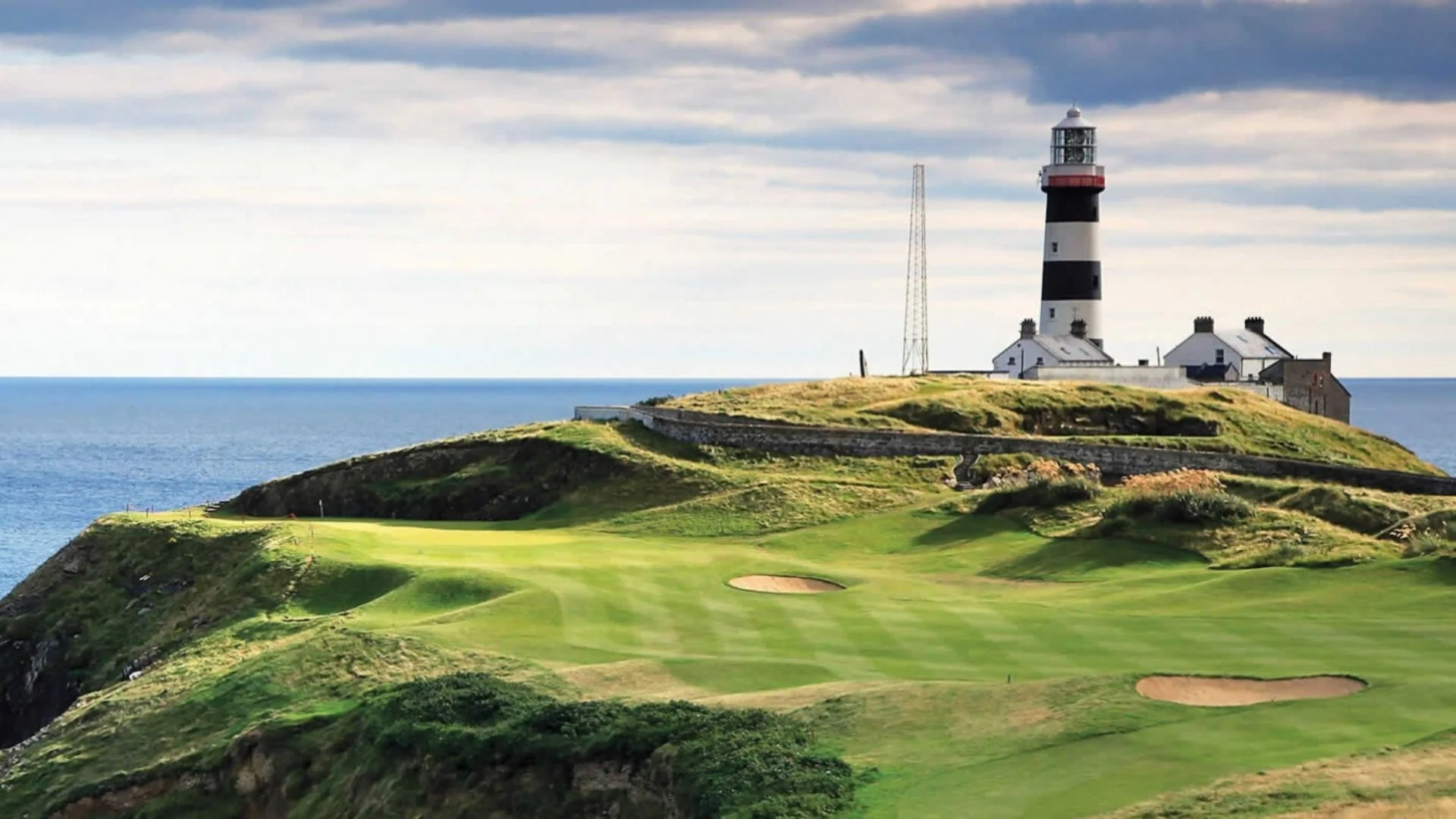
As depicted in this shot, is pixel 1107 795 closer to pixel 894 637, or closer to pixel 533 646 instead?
pixel 894 637

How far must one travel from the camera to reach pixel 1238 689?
25.1 metres

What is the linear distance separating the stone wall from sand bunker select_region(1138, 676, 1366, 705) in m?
28.7

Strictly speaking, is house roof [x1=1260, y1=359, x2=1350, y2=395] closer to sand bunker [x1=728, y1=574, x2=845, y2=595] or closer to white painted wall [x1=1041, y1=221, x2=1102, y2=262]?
white painted wall [x1=1041, y1=221, x2=1102, y2=262]

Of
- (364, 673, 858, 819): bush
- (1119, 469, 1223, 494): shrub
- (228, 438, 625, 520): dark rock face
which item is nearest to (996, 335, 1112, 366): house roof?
(228, 438, 625, 520): dark rock face

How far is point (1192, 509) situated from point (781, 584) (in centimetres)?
1060

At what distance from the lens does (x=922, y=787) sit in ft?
71.6

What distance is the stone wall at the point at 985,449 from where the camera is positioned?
5319cm

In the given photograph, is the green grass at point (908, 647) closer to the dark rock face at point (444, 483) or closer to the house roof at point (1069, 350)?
the dark rock face at point (444, 483)

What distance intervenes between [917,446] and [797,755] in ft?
134

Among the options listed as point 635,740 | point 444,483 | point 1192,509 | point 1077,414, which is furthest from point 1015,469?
point 635,740

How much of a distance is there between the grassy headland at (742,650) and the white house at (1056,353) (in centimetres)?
3235

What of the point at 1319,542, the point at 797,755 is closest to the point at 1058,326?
the point at 1319,542

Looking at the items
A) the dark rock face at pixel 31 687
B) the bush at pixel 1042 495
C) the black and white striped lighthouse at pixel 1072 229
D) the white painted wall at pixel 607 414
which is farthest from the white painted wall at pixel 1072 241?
the dark rock face at pixel 31 687

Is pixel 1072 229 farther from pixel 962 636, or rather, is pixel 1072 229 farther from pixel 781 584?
pixel 962 636
